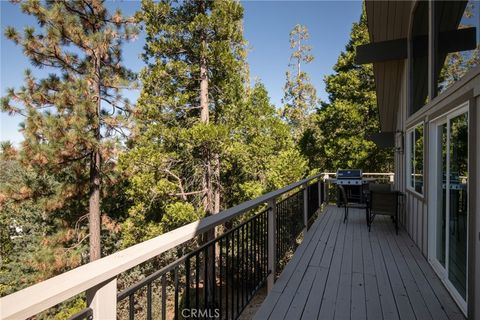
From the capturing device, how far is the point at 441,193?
11.2 feet

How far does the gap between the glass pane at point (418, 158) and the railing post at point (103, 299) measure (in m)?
4.58

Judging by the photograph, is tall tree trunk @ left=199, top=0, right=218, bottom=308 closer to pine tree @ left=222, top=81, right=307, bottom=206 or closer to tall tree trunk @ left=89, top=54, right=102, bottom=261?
pine tree @ left=222, top=81, right=307, bottom=206

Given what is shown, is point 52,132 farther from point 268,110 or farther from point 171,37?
point 268,110

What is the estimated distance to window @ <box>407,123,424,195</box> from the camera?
4.51 m

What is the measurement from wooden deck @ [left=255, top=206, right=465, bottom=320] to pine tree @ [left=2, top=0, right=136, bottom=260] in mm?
7401

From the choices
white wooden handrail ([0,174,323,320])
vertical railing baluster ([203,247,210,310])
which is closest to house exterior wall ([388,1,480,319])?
vertical railing baluster ([203,247,210,310])

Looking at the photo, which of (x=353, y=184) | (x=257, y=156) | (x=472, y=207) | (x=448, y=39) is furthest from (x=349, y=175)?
(x=472, y=207)

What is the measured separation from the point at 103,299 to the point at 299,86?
2211 centimetres

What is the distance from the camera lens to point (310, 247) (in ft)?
14.4

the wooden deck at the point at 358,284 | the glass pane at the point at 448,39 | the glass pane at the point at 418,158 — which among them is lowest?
the wooden deck at the point at 358,284

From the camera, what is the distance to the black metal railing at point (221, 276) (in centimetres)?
139

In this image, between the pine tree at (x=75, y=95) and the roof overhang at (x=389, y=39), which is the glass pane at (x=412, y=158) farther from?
the pine tree at (x=75, y=95)

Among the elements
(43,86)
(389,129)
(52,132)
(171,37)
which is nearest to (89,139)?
(52,132)

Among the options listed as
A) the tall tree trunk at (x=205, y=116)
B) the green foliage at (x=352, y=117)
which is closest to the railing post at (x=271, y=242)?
the tall tree trunk at (x=205, y=116)
